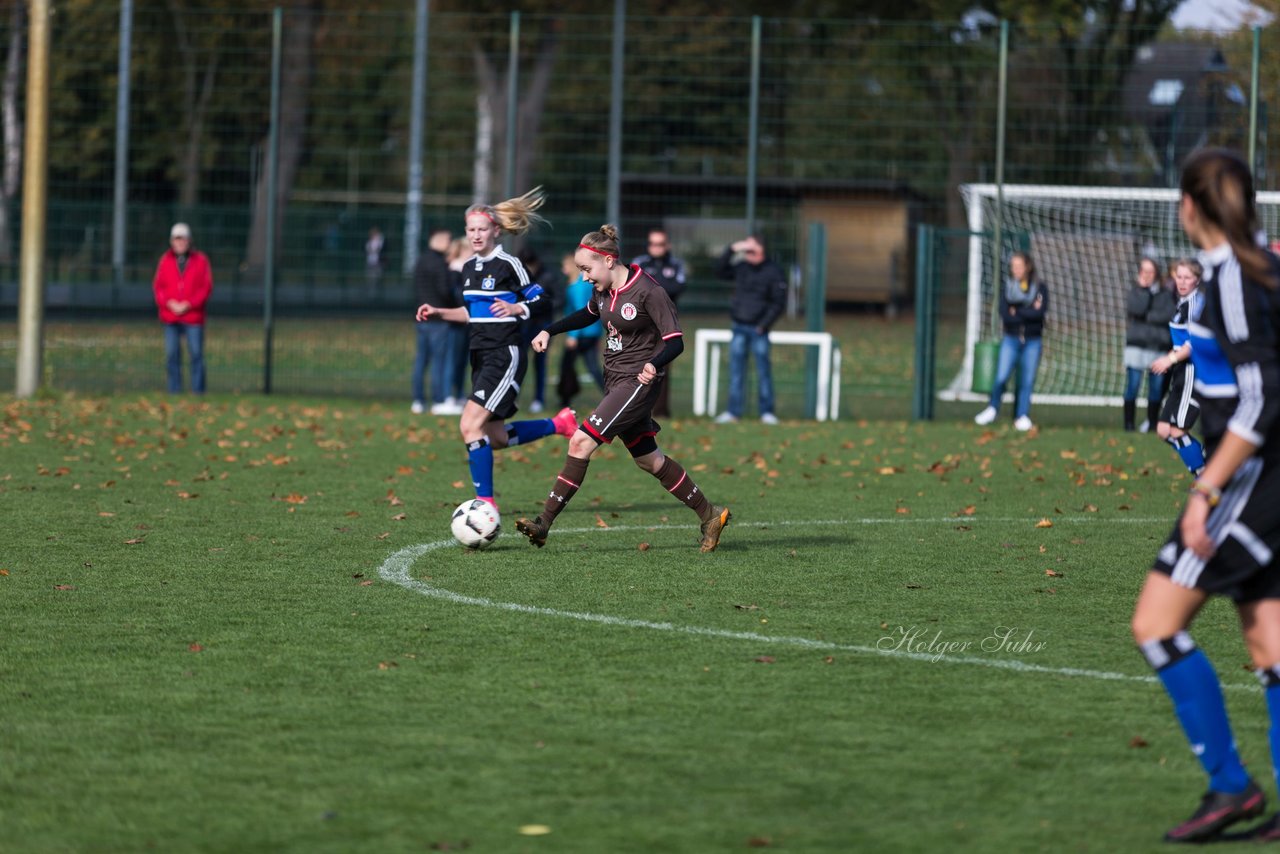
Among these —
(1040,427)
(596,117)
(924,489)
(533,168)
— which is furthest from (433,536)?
(533,168)

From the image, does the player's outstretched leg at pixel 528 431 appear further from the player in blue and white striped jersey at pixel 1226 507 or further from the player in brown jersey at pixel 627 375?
the player in blue and white striped jersey at pixel 1226 507

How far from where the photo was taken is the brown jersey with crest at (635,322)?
30.8 ft

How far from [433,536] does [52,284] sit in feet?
44.6

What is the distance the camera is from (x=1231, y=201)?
14.6 ft

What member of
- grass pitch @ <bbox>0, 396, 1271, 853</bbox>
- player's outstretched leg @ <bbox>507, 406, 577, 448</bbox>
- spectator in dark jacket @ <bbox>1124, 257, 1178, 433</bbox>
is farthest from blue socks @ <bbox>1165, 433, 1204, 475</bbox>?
spectator in dark jacket @ <bbox>1124, 257, 1178, 433</bbox>

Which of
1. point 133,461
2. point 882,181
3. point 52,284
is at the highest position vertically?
point 882,181

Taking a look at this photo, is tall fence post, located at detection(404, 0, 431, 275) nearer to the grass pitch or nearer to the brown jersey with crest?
the grass pitch

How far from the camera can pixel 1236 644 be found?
23.6 feet

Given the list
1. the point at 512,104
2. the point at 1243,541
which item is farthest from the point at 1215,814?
the point at 512,104

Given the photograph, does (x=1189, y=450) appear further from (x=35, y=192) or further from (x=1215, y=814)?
(x=35, y=192)

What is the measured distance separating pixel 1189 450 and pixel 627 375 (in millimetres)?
4060

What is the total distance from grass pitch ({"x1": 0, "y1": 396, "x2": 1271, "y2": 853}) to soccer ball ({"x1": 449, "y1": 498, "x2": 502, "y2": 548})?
13 cm

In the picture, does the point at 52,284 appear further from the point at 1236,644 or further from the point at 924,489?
the point at 1236,644

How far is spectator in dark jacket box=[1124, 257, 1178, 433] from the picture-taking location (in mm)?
17969
